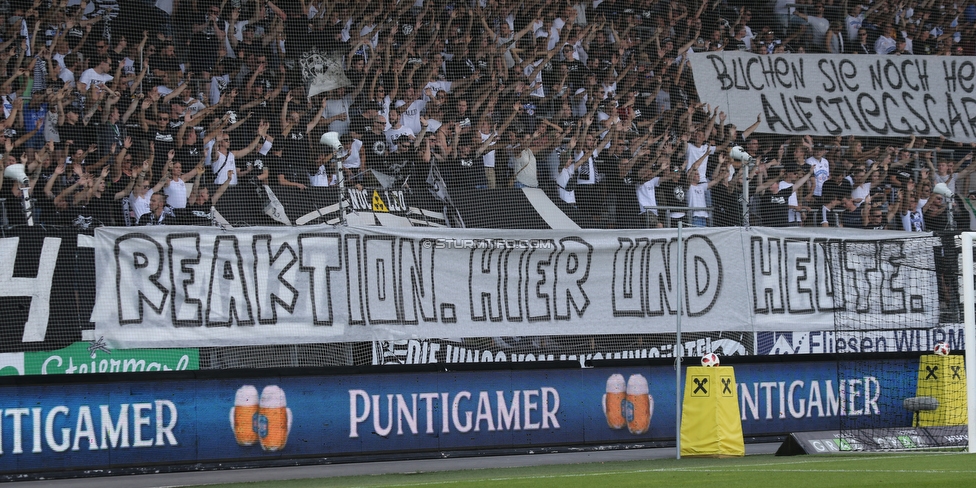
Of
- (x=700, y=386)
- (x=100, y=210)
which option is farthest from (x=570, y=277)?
(x=100, y=210)

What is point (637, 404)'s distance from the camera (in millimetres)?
13562

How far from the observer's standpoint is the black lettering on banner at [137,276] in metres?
11.6

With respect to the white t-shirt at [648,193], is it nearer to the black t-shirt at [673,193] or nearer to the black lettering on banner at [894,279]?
the black t-shirt at [673,193]

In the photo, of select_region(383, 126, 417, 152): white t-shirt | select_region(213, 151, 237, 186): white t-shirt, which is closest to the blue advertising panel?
select_region(213, 151, 237, 186): white t-shirt

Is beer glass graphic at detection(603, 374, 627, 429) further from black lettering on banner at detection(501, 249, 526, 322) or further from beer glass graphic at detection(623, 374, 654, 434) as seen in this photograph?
black lettering on banner at detection(501, 249, 526, 322)

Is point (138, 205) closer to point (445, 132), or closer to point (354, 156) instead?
point (354, 156)

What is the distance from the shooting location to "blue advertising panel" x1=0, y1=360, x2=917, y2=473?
36.9 ft

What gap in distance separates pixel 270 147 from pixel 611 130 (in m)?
5.29

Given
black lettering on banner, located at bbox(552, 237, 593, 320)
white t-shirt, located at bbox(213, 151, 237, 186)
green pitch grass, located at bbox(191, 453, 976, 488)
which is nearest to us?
green pitch grass, located at bbox(191, 453, 976, 488)

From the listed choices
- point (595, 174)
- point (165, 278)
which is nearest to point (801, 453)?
point (595, 174)

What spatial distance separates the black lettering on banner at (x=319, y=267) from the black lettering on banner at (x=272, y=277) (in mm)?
141

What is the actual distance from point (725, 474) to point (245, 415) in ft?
17.4

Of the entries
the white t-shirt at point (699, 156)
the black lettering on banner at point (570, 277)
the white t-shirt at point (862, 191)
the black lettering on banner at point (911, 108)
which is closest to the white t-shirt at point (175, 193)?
the black lettering on banner at point (570, 277)

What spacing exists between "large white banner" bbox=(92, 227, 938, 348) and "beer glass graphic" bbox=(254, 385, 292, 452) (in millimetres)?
601
